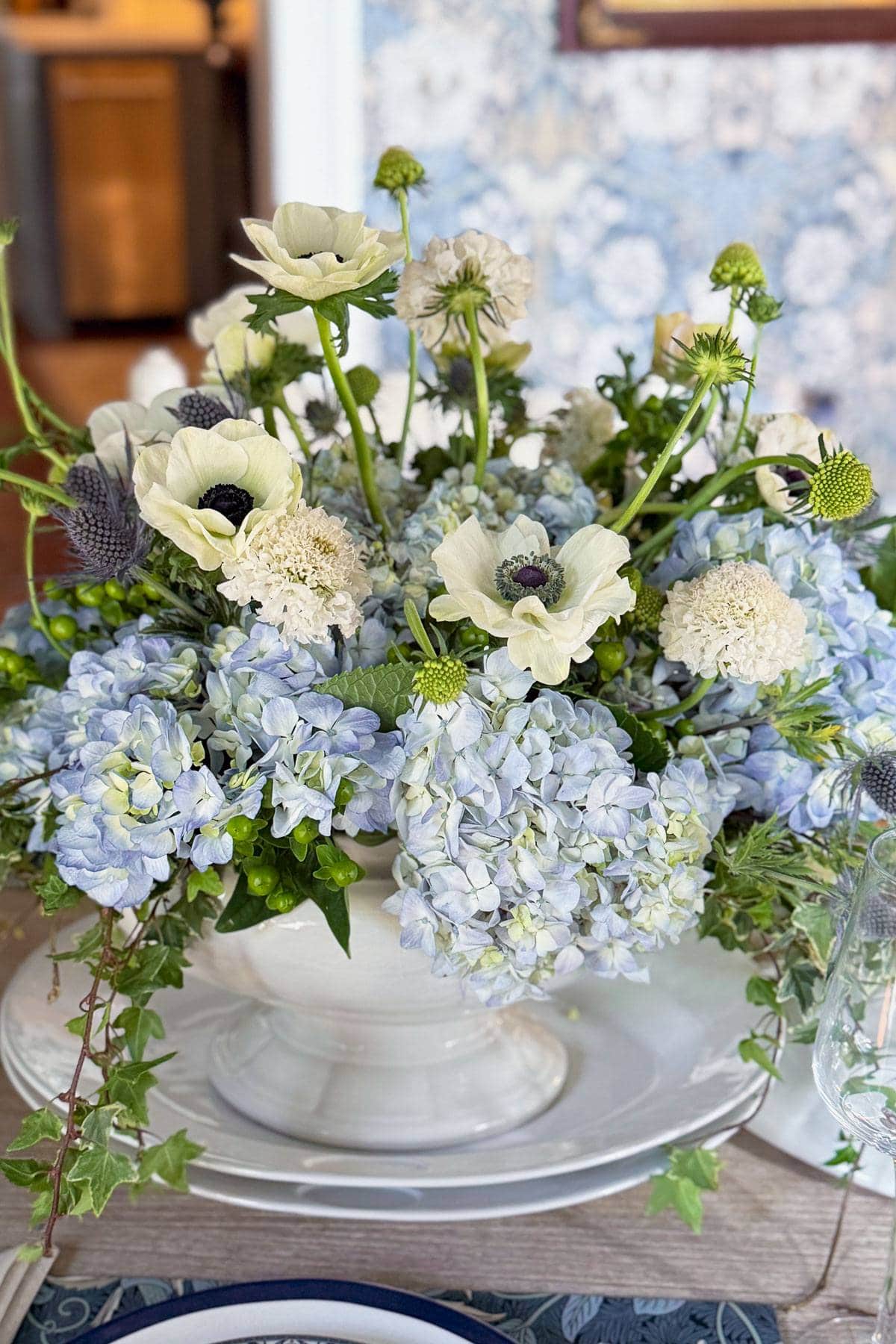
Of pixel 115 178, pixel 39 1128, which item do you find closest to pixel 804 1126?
pixel 39 1128

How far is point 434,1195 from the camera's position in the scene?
711 mm

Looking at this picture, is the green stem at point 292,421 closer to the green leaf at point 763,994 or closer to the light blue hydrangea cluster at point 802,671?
the light blue hydrangea cluster at point 802,671

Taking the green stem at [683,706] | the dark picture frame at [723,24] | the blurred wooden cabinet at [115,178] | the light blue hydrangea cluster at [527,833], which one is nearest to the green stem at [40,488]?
the light blue hydrangea cluster at [527,833]

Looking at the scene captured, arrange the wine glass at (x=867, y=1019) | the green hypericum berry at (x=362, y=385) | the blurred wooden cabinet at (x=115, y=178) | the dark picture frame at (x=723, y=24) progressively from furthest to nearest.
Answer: the blurred wooden cabinet at (x=115, y=178) < the dark picture frame at (x=723, y=24) < the green hypericum berry at (x=362, y=385) < the wine glass at (x=867, y=1019)

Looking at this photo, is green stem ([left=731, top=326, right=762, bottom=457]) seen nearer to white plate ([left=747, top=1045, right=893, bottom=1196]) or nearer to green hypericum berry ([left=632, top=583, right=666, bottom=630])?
green hypericum berry ([left=632, top=583, right=666, bottom=630])

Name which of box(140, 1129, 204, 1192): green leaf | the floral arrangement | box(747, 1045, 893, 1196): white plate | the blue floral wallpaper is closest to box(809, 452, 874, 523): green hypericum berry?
the floral arrangement

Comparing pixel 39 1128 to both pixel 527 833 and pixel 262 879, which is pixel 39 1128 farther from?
pixel 527 833

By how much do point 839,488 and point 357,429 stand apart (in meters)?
0.25

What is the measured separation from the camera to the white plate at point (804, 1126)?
2.41 feet

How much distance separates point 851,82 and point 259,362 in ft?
5.05

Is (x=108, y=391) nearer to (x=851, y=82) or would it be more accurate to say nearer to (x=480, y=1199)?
(x=851, y=82)

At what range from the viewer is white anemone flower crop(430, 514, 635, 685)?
0.57 meters

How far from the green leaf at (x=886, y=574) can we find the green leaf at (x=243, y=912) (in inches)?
16.3

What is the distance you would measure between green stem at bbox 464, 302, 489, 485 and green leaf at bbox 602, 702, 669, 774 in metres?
0.16
